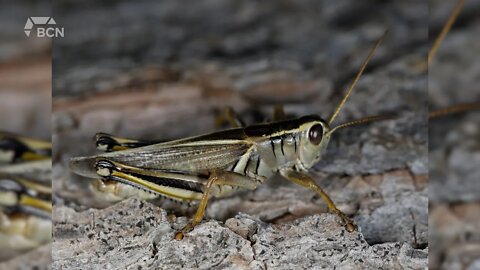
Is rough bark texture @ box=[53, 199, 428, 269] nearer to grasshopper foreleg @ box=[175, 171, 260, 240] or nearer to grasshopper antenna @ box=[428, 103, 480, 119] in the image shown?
grasshopper foreleg @ box=[175, 171, 260, 240]

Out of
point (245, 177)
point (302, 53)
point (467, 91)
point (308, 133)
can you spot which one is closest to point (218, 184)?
point (245, 177)

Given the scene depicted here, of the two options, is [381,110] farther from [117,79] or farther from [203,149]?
[117,79]

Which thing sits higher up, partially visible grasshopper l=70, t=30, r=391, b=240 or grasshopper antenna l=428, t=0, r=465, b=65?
grasshopper antenna l=428, t=0, r=465, b=65

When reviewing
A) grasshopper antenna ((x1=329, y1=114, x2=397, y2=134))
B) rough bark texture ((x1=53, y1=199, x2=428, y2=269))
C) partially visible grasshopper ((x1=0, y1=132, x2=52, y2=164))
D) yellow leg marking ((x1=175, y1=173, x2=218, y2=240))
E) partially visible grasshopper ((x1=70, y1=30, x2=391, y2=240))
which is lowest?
rough bark texture ((x1=53, y1=199, x2=428, y2=269))

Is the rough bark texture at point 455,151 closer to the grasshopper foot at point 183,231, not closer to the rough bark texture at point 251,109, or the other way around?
the rough bark texture at point 251,109

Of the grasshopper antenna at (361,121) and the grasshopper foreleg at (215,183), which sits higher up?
the grasshopper antenna at (361,121)

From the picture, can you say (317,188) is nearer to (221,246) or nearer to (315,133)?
(315,133)

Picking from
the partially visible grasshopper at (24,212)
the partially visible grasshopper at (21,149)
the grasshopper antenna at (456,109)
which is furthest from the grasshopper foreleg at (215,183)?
the grasshopper antenna at (456,109)

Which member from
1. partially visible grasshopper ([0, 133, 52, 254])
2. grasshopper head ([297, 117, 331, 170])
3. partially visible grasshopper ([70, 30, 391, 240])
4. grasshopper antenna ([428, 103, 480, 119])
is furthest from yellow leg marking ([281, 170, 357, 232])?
partially visible grasshopper ([0, 133, 52, 254])
